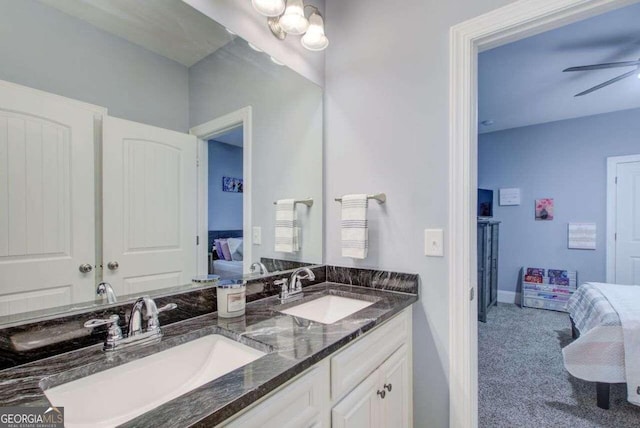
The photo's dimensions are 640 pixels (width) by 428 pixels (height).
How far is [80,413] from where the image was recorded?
693 millimetres

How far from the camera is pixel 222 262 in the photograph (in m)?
1.37

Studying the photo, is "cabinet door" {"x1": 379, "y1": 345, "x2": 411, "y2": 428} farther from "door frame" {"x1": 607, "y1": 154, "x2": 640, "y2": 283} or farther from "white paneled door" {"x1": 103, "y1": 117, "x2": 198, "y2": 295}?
"door frame" {"x1": 607, "y1": 154, "x2": 640, "y2": 283}

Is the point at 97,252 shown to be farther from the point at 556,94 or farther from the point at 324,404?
the point at 556,94

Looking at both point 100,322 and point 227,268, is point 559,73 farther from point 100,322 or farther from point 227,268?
point 100,322

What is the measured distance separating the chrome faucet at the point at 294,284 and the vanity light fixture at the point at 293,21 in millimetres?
1160

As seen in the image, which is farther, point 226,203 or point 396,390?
point 226,203

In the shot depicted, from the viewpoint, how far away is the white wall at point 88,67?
803 millimetres

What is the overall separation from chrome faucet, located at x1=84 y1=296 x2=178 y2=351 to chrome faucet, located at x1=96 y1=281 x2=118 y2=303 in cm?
8

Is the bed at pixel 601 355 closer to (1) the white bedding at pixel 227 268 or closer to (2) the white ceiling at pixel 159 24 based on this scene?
(1) the white bedding at pixel 227 268

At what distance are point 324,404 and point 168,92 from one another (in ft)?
3.95

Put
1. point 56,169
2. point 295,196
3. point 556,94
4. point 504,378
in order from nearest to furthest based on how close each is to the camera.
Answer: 1. point 56,169
2. point 295,196
3. point 504,378
4. point 556,94

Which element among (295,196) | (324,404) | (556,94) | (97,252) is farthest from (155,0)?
(556,94)

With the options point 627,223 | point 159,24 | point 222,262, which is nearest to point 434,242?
point 222,262

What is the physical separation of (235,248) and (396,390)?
3.10 feet
